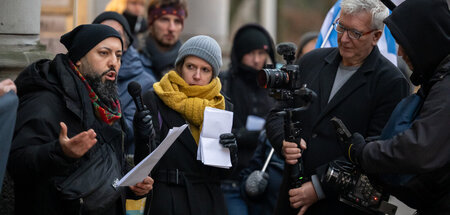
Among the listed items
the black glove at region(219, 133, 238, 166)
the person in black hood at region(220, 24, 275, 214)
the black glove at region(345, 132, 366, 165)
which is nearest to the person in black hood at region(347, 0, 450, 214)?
the black glove at region(345, 132, 366, 165)

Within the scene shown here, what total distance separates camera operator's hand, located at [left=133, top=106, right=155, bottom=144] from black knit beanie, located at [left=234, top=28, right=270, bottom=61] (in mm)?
2757

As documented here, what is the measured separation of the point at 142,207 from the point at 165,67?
81.0 inches

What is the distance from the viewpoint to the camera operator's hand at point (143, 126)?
14.0ft

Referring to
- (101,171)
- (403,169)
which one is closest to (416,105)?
(403,169)

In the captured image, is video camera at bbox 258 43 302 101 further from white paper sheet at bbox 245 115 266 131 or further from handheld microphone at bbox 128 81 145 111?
white paper sheet at bbox 245 115 266 131

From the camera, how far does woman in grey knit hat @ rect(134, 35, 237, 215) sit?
4676 millimetres

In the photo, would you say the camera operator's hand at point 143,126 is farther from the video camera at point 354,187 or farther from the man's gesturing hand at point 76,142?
the video camera at point 354,187

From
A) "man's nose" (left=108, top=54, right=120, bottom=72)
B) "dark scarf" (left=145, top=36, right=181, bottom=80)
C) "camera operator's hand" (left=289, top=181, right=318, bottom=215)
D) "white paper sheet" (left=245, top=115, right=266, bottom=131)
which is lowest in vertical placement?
"white paper sheet" (left=245, top=115, right=266, bottom=131)

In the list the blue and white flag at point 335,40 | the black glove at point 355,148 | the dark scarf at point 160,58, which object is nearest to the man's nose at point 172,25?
the dark scarf at point 160,58

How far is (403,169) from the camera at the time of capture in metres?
3.89

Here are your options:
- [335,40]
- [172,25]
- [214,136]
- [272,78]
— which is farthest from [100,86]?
[172,25]

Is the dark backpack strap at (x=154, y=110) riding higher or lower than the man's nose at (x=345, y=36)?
lower

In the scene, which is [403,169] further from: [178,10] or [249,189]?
[178,10]

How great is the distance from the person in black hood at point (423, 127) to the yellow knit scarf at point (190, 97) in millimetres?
1107
